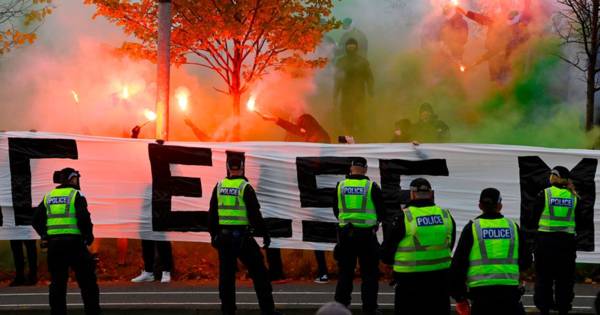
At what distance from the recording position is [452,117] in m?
22.3

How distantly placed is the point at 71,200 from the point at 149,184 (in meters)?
2.67

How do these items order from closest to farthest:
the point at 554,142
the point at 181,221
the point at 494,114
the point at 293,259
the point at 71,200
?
the point at 71,200, the point at 181,221, the point at 293,259, the point at 554,142, the point at 494,114

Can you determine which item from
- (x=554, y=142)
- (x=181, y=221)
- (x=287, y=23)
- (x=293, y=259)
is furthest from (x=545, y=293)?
(x=554, y=142)

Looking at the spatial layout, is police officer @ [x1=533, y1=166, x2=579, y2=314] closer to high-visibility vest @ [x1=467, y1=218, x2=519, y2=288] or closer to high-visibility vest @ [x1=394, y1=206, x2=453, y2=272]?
high-visibility vest @ [x1=394, y1=206, x2=453, y2=272]

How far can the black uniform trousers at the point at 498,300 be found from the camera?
5965mm

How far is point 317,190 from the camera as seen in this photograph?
10.6m

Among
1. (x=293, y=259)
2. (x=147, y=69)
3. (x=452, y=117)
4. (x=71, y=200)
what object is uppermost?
(x=147, y=69)

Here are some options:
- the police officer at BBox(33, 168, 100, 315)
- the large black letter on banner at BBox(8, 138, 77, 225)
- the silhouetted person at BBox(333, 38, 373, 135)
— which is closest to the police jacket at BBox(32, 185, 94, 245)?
the police officer at BBox(33, 168, 100, 315)

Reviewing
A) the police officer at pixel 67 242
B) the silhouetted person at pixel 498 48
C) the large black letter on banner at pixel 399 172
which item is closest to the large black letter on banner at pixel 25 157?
the police officer at pixel 67 242

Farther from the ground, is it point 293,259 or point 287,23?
point 287,23

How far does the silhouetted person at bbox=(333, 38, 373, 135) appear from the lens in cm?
2272

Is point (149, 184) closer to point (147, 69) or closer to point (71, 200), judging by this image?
point (71, 200)

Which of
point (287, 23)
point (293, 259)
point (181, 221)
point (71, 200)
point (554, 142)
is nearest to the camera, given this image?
point (71, 200)

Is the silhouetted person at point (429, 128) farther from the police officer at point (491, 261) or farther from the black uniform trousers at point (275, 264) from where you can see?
the police officer at point (491, 261)
